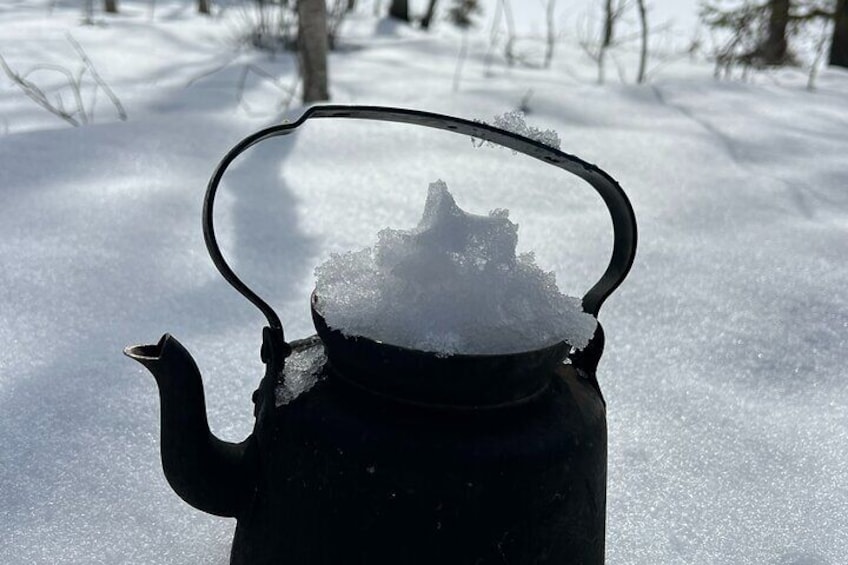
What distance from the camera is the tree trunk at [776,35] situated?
5.92 m

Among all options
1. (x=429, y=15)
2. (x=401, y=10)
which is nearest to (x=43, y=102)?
(x=401, y=10)

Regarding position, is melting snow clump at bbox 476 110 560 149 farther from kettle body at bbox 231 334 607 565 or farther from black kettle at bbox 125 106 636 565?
kettle body at bbox 231 334 607 565

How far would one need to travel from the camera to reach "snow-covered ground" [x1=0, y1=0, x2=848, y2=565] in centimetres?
140

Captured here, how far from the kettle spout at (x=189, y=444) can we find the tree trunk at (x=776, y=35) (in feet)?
18.7

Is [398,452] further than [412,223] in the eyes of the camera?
No

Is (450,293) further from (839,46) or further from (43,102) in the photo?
(839,46)

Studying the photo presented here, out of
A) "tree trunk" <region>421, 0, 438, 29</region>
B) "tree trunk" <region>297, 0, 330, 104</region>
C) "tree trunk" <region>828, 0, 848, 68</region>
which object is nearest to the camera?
"tree trunk" <region>297, 0, 330, 104</region>

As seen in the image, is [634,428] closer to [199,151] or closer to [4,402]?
[4,402]

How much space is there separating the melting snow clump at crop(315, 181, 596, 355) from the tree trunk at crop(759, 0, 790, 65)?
550 centimetres

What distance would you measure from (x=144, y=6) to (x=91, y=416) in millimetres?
6979

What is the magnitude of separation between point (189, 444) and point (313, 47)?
2817mm

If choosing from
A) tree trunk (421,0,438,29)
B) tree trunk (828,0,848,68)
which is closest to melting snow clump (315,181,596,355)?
tree trunk (828,0,848,68)

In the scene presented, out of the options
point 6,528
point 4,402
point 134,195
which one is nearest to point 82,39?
point 134,195

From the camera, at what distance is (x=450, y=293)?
0.94 meters
